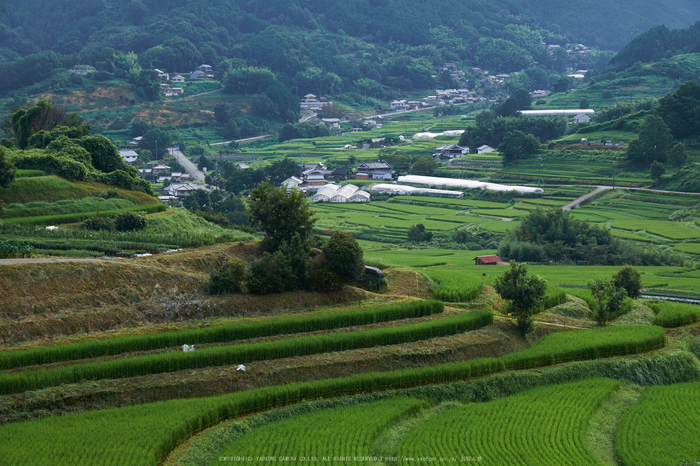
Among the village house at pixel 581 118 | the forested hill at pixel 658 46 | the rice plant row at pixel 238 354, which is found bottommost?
the rice plant row at pixel 238 354

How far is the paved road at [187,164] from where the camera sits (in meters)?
90.8

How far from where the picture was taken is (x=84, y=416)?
19703 mm

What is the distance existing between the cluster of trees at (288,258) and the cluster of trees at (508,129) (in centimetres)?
6595

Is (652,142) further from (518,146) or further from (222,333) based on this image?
(222,333)

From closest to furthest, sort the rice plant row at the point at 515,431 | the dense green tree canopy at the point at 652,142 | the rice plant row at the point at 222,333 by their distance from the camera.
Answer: the rice plant row at the point at 515,431
the rice plant row at the point at 222,333
the dense green tree canopy at the point at 652,142

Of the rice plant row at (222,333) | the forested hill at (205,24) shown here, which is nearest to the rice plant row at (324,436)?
the rice plant row at (222,333)

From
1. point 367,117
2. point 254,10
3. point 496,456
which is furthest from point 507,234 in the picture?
point 254,10

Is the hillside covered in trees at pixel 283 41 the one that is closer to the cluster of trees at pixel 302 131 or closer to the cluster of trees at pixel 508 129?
the cluster of trees at pixel 302 131

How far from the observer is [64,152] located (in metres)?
42.7

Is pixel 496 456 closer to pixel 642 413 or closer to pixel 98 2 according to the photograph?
pixel 642 413

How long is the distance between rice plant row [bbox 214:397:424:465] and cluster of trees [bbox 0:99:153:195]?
25.5m

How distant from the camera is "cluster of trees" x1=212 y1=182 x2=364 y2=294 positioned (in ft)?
94.3

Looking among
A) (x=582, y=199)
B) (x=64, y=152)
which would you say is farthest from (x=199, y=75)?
(x=64, y=152)

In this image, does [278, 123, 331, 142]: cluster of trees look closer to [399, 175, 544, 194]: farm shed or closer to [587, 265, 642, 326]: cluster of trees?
[399, 175, 544, 194]: farm shed
